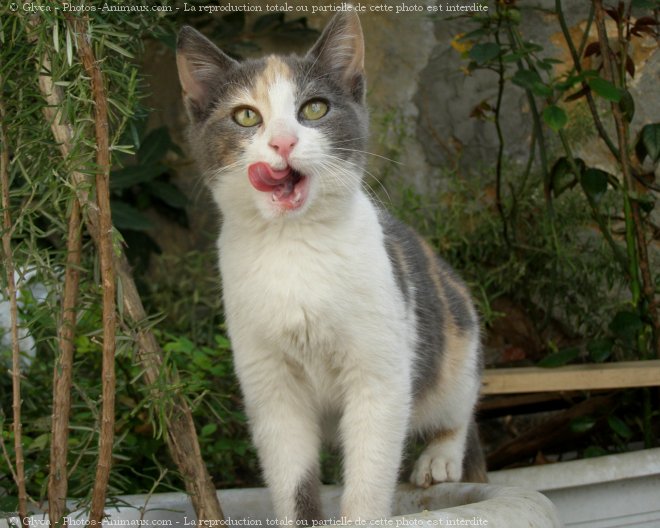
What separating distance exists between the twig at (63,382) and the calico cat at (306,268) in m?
0.41

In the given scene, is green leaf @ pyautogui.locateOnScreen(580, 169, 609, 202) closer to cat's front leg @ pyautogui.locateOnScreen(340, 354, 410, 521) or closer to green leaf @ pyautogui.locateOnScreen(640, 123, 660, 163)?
green leaf @ pyautogui.locateOnScreen(640, 123, 660, 163)

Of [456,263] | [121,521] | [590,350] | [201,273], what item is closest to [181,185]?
[201,273]

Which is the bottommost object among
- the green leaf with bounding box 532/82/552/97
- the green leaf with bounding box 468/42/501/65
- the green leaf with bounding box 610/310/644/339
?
the green leaf with bounding box 610/310/644/339

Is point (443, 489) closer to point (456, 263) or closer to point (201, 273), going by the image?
point (456, 263)

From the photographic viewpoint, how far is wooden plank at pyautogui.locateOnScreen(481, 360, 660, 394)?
254 cm

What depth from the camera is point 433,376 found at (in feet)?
7.41

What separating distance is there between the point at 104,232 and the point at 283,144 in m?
0.44

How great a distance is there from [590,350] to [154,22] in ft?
5.58

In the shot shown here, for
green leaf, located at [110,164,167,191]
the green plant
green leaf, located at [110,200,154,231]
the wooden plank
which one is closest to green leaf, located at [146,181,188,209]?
green leaf, located at [110,164,167,191]

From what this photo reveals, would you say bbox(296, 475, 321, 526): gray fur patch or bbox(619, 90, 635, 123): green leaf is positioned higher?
bbox(619, 90, 635, 123): green leaf

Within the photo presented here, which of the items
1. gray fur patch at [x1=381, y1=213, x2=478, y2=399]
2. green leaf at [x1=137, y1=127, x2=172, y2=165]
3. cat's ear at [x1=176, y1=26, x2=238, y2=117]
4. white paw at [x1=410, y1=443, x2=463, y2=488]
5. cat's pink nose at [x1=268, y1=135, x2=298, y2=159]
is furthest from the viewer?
green leaf at [x1=137, y1=127, x2=172, y2=165]

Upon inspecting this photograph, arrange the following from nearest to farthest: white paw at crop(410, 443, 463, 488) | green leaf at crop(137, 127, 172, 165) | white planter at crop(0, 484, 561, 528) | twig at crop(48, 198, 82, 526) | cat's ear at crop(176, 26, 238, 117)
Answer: white planter at crop(0, 484, 561, 528)
twig at crop(48, 198, 82, 526)
cat's ear at crop(176, 26, 238, 117)
white paw at crop(410, 443, 463, 488)
green leaf at crop(137, 127, 172, 165)

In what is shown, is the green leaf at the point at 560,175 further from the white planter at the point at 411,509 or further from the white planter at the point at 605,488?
the white planter at the point at 411,509

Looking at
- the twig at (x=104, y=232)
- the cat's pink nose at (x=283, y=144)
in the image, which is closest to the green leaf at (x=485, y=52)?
the cat's pink nose at (x=283, y=144)
